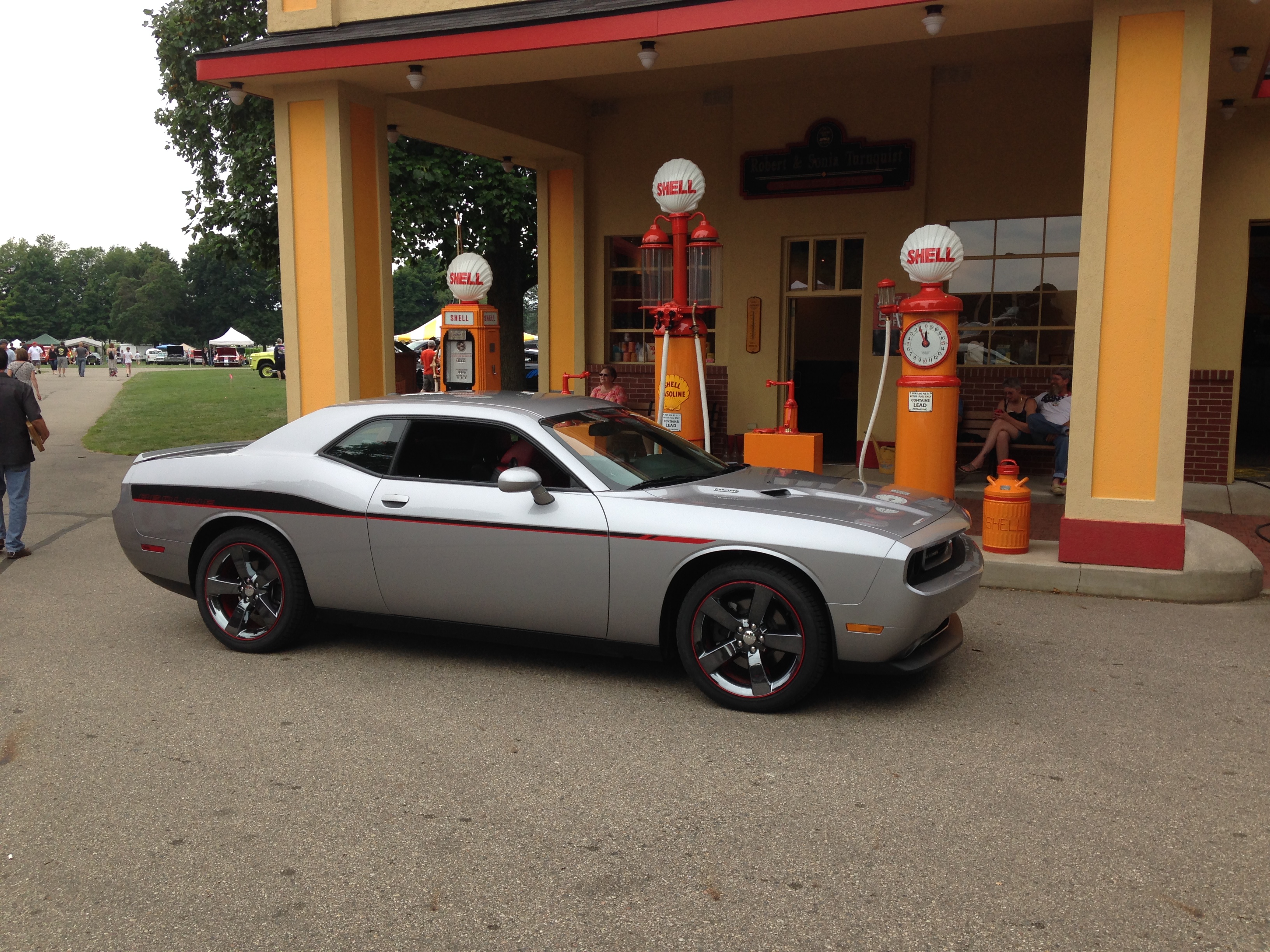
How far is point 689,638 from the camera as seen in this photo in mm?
4777

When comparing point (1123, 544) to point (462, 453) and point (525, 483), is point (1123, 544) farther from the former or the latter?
point (462, 453)

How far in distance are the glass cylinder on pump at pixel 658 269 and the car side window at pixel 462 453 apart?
415cm

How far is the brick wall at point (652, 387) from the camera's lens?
13.2 metres

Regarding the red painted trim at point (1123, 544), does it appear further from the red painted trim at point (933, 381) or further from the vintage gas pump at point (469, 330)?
the vintage gas pump at point (469, 330)

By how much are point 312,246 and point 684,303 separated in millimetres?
3722

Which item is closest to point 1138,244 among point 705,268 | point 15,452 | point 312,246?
point 705,268

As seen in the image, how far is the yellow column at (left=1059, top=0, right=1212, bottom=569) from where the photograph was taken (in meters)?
6.92

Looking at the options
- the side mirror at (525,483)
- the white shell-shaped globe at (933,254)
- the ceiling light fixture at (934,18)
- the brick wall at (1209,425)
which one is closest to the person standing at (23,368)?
the white shell-shaped globe at (933,254)

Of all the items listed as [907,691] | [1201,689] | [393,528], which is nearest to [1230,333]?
[1201,689]

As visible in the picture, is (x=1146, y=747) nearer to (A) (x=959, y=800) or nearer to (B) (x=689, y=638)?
(A) (x=959, y=800)

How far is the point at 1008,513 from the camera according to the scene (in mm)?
7520

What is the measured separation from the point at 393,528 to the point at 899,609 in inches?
102

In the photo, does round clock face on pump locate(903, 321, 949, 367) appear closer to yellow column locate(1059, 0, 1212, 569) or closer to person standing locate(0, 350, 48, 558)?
yellow column locate(1059, 0, 1212, 569)

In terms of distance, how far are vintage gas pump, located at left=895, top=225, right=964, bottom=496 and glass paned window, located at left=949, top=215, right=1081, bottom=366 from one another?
417cm
